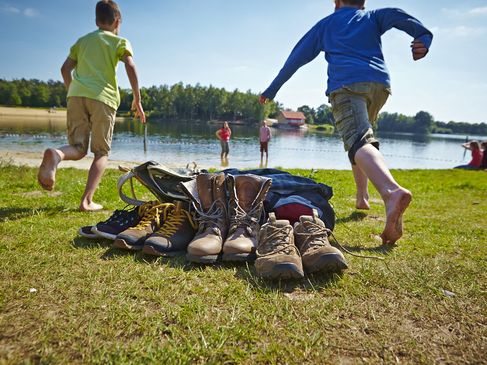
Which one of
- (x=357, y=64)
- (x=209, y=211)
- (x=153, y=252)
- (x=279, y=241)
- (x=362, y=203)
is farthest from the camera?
(x=362, y=203)

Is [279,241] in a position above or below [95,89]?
below

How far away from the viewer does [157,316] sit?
4.82 feet

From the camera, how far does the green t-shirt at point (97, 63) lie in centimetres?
390

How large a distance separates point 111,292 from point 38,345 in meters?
0.48

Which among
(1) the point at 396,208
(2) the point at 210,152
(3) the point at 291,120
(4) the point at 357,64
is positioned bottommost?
(2) the point at 210,152

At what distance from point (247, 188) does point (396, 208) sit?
1.21m

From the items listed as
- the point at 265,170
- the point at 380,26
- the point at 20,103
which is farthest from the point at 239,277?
the point at 20,103

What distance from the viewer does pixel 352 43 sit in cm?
324

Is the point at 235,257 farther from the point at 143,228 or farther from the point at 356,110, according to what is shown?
the point at 356,110

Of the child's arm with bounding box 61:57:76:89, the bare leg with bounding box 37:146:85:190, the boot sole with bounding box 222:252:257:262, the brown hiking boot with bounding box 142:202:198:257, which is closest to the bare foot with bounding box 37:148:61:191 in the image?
the bare leg with bounding box 37:146:85:190

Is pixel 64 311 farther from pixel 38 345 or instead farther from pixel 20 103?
pixel 20 103

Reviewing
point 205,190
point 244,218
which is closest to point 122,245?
point 205,190

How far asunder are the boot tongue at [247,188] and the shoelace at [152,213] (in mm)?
638

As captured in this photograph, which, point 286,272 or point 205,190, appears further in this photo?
point 205,190
